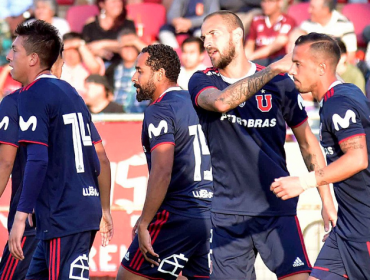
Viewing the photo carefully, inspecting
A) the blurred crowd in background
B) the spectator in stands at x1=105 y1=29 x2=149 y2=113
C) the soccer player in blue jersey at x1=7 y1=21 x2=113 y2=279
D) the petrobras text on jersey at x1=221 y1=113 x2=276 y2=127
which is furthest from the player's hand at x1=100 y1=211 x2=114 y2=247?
the spectator in stands at x1=105 y1=29 x2=149 y2=113

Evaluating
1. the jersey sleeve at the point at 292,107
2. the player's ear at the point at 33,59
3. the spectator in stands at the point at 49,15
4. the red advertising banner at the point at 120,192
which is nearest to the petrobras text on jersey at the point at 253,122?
the jersey sleeve at the point at 292,107

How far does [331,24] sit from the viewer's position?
1067 cm

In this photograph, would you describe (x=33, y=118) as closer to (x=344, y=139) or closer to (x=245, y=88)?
(x=245, y=88)

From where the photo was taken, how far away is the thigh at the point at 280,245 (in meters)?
5.25

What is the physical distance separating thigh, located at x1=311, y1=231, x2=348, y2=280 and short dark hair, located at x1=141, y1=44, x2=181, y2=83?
2.13 m

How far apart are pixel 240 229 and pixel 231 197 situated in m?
0.26

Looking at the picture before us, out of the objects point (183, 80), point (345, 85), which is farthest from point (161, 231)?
point (183, 80)

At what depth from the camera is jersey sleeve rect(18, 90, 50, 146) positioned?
4855mm

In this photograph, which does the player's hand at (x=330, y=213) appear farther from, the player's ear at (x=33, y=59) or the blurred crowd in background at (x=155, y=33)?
the blurred crowd in background at (x=155, y=33)

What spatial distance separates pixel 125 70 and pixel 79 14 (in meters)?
2.16

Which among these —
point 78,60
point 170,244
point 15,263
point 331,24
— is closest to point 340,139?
point 170,244

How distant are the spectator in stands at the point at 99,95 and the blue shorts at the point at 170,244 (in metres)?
4.39

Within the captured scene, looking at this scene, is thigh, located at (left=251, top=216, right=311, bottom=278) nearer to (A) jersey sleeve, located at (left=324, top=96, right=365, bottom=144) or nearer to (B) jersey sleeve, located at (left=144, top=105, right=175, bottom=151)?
(A) jersey sleeve, located at (left=324, top=96, right=365, bottom=144)

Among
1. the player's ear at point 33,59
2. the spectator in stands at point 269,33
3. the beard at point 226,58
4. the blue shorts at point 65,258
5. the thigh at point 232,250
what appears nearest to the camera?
the blue shorts at point 65,258
